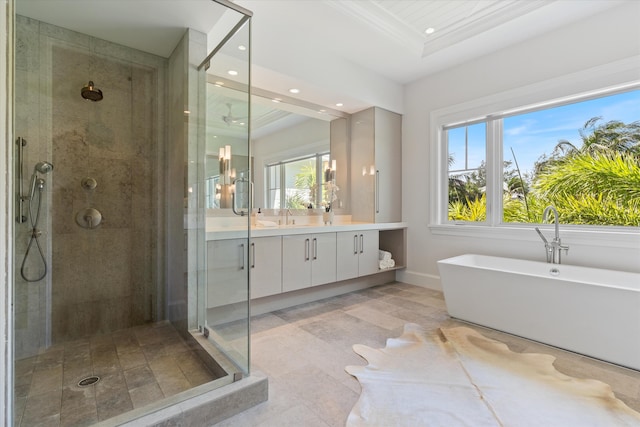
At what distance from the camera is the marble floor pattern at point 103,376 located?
1623 mm

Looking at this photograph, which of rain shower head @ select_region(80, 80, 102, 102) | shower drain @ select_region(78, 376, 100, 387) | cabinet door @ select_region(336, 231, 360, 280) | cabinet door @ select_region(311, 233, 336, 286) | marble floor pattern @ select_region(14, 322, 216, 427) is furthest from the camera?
cabinet door @ select_region(336, 231, 360, 280)

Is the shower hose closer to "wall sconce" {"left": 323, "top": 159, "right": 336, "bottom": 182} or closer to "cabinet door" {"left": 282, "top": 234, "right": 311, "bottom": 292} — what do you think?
"cabinet door" {"left": 282, "top": 234, "right": 311, "bottom": 292}

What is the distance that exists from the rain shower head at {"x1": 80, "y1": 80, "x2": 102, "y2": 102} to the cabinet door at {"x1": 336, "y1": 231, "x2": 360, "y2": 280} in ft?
8.46

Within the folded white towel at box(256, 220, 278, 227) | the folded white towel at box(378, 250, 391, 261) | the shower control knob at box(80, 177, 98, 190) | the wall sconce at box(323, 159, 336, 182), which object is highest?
the wall sconce at box(323, 159, 336, 182)

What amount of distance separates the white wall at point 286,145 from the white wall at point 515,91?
1.28 meters

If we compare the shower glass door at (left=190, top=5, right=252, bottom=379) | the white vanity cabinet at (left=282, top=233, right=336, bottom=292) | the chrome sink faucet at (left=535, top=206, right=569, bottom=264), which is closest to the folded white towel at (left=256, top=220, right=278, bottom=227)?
the white vanity cabinet at (left=282, top=233, right=336, bottom=292)

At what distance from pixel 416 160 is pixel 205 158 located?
116 inches

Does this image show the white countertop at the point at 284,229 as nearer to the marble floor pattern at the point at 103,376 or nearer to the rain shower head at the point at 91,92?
the marble floor pattern at the point at 103,376

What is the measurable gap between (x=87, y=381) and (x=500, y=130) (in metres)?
4.41

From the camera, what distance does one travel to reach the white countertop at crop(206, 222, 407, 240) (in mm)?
2260

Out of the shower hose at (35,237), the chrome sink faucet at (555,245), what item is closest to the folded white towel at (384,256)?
the chrome sink faucet at (555,245)

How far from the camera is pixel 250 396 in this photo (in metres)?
1.72

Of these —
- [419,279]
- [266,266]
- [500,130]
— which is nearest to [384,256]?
[419,279]

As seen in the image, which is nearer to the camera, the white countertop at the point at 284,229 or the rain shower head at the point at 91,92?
the white countertop at the point at 284,229
